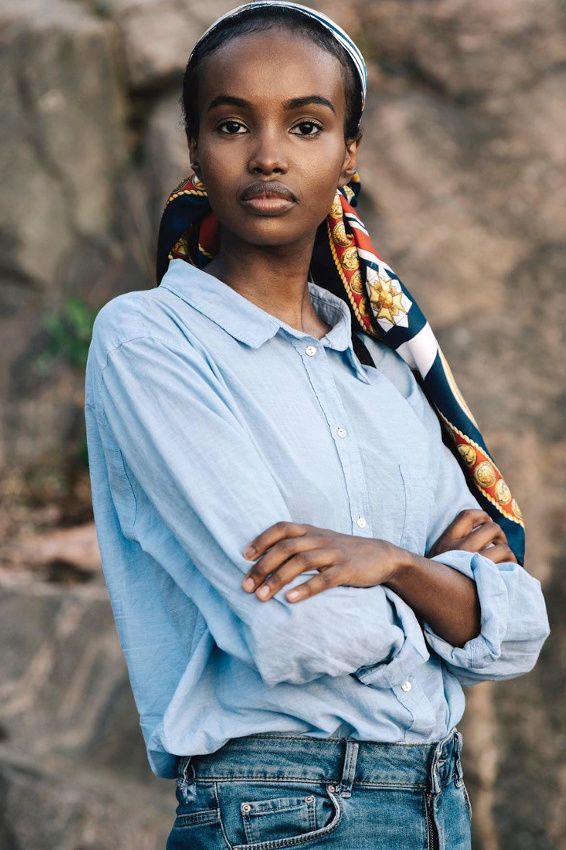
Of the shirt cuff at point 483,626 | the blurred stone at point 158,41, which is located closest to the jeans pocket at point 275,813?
the shirt cuff at point 483,626

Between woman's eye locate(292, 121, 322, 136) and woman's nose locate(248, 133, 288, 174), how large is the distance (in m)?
0.05

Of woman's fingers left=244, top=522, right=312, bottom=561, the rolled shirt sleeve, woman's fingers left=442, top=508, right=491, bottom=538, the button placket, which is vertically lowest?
the rolled shirt sleeve

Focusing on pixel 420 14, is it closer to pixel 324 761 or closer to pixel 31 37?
pixel 31 37

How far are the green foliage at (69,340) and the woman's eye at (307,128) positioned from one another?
3326 mm

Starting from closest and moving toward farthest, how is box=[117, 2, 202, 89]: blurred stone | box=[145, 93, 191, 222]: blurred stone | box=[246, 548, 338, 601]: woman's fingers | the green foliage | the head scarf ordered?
box=[246, 548, 338, 601]: woman's fingers < the head scarf < box=[145, 93, 191, 222]: blurred stone < the green foliage < box=[117, 2, 202, 89]: blurred stone

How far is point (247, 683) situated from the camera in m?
1.53

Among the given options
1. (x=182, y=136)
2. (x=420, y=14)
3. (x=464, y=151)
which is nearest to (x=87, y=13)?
(x=182, y=136)

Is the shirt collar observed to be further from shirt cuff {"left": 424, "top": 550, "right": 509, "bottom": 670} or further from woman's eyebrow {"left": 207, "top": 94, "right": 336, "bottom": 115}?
shirt cuff {"left": 424, "top": 550, "right": 509, "bottom": 670}

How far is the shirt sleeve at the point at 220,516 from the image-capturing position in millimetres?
1433

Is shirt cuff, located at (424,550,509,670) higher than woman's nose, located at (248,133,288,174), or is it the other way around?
woman's nose, located at (248,133,288,174)

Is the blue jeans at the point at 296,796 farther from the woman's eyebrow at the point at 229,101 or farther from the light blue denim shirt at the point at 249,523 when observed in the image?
the woman's eyebrow at the point at 229,101

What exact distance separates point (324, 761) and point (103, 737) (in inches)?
101

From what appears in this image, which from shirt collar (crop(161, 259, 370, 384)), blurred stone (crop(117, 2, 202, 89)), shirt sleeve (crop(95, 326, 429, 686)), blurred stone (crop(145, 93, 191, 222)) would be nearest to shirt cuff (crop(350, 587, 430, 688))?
shirt sleeve (crop(95, 326, 429, 686))

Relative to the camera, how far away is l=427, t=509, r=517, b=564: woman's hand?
1.84m
